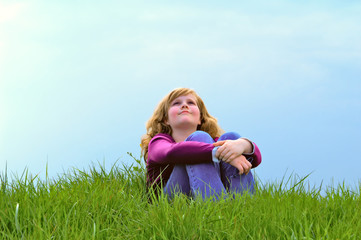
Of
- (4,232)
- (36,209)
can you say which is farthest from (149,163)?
(4,232)

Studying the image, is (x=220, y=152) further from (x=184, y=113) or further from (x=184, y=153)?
(x=184, y=113)

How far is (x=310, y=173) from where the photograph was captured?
356 centimetres

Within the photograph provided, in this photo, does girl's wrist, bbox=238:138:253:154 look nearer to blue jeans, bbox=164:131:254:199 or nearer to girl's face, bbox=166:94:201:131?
blue jeans, bbox=164:131:254:199

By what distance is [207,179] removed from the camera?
3.39m

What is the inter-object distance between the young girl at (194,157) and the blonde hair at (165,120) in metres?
0.01

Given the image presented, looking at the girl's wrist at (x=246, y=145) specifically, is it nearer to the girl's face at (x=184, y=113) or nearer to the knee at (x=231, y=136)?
the knee at (x=231, y=136)

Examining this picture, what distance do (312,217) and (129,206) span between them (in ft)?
3.97

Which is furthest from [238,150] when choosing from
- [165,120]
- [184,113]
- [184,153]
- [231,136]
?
[165,120]

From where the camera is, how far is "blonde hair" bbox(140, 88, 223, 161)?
4.14 metres

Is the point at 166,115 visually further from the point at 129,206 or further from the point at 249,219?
the point at 249,219

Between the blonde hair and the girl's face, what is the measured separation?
0.23ft

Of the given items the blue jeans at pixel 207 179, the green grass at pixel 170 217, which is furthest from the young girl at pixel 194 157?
the green grass at pixel 170 217

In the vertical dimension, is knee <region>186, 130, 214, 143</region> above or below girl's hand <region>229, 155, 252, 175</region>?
above

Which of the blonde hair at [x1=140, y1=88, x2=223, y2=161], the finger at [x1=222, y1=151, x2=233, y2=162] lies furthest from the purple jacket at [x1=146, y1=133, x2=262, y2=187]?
the blonde hair at [x1=140, y1=88, x2=223, y2=161]
